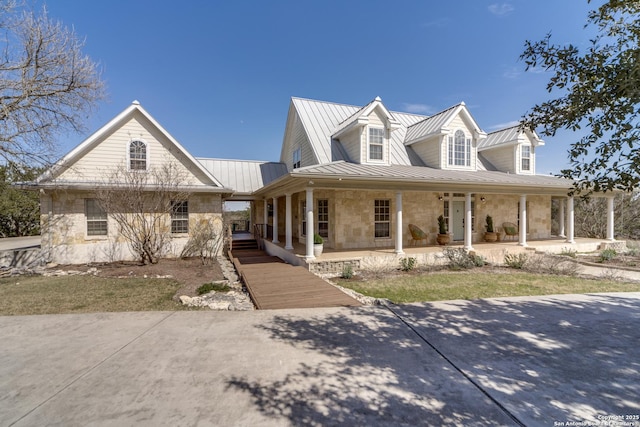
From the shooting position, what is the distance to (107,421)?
2838 millimetres

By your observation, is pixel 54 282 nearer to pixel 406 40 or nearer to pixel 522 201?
pixel 406 40

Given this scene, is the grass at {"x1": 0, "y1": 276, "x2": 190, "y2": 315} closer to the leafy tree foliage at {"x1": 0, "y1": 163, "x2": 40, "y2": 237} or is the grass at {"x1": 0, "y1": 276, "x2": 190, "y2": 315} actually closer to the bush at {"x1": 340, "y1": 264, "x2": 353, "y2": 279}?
the bush at {"x1": 340, "y1": 264, "x2": 353, "y2": 279}

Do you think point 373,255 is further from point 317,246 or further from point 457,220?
point 457,220

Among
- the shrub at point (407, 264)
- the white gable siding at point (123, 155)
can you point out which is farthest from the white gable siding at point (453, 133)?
the white gable siding at point (123, 155)

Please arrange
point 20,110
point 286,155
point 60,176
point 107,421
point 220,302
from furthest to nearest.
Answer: point 286,155
point 60,176
point 20,110
point 220,302
point 107,421

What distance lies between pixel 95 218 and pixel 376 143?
13054mm

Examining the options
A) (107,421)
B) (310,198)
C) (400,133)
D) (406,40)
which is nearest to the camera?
(107,421)

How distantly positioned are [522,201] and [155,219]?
1714cm

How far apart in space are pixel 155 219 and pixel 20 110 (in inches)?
218

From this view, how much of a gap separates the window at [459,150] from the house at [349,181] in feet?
0.17

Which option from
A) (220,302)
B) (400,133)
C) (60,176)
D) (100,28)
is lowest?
(220,302)

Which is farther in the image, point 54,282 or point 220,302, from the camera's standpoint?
point 54,282

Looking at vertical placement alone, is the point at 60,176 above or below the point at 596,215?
above

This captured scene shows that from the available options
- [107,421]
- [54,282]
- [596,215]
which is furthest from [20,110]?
[596,215]
